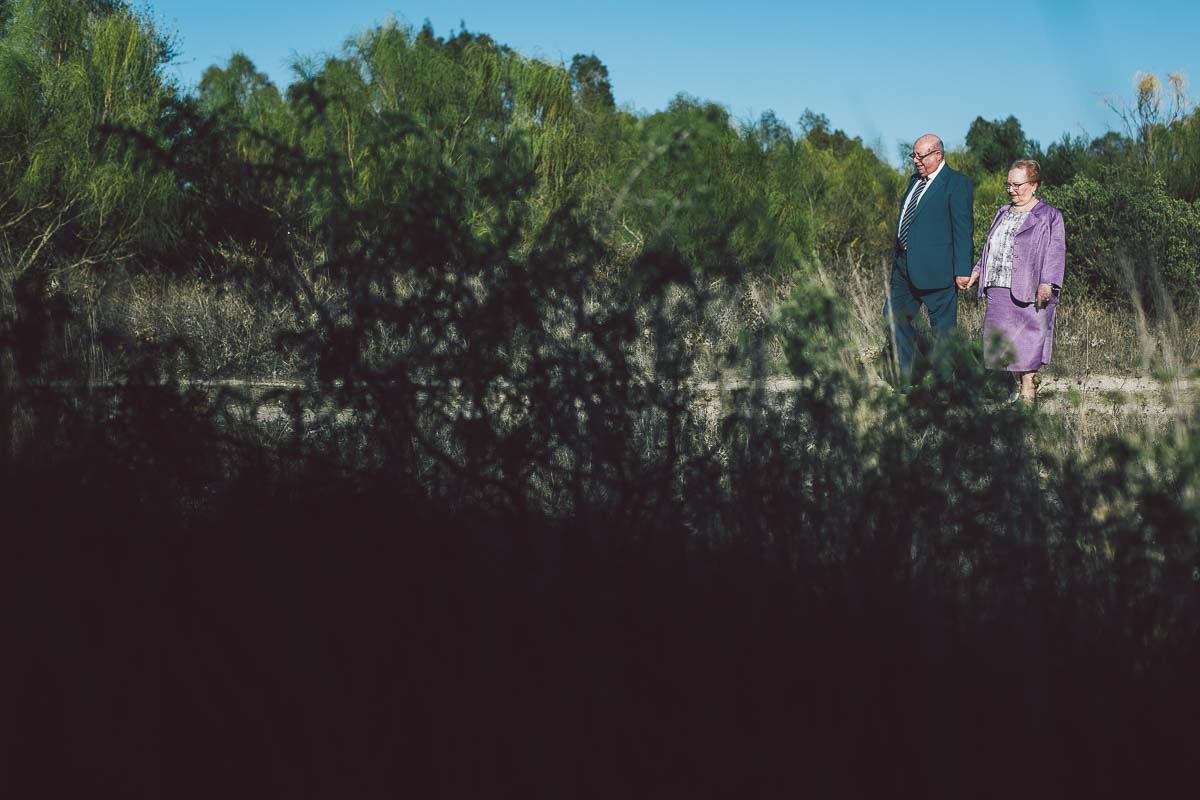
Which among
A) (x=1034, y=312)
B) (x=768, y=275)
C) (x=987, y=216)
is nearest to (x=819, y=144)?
(x=987, y=216)

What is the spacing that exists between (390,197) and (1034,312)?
15.0ft

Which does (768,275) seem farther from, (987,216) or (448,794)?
(987,216)

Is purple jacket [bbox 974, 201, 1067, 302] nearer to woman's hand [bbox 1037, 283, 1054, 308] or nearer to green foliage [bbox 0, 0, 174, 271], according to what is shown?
woman's hand [bbox 1037, 283, 1054, 308]

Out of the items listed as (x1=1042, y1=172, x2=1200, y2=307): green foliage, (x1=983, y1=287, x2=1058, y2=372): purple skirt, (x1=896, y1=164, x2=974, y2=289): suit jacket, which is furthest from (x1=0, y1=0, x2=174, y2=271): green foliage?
(x1=1042, y1=172, x2=1200, y2=307): green foliage

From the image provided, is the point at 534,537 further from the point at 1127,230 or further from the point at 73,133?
the point at 73,133

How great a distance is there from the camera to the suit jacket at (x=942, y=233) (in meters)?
6.22

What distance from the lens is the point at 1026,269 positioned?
6.17 metres

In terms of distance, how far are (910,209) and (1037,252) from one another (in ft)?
2.44

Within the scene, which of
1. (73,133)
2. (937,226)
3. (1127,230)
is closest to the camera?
(937,226)

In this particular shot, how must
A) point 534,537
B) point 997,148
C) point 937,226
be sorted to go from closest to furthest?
point 534,537 → point 937,226 → point 997,148

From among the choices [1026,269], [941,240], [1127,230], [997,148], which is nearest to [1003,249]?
[1026,269]

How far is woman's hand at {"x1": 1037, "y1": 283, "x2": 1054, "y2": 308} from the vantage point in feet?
19.8

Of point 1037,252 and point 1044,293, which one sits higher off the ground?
point 1037,252

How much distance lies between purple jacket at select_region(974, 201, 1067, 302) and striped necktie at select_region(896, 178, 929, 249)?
583 millimetres
